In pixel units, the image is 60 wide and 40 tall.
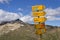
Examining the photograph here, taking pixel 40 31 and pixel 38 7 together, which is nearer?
pixel 40 31

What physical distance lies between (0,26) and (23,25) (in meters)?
16.5

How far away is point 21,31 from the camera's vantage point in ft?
446

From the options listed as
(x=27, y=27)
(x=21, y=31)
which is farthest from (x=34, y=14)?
(x=27, y=27)

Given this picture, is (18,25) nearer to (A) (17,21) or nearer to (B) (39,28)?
(A) (17,21)

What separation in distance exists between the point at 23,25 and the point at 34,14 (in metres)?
125

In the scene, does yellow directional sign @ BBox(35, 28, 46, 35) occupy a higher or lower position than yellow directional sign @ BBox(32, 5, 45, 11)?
lower

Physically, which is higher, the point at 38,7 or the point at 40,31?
the point at 38,7

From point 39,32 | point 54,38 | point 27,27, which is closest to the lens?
point 39,32

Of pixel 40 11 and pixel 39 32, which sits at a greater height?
pixel 40 11

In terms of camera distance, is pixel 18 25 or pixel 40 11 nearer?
pixel 40 11

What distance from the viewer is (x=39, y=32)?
23.0 meters

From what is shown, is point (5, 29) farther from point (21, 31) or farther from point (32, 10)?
point (32, 10)

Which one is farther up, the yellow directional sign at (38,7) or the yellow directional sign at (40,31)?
the yellow directional sign at (38,7)

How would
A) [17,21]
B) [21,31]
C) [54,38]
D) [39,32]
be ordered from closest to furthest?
[39,32] < [54,38] < [21,31] < [17,21]
